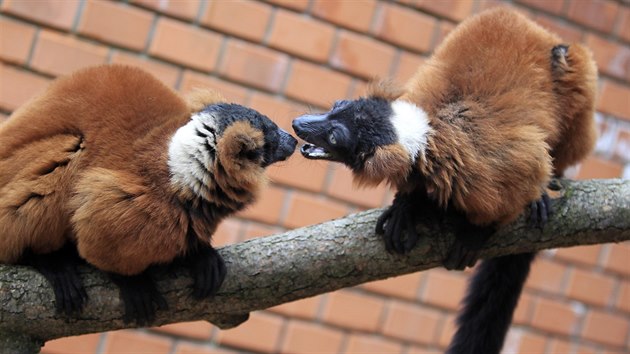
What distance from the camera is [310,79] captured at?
138 inches

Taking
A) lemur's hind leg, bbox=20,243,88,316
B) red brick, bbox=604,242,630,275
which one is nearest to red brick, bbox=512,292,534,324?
red brick, bbox=604,242,630,275

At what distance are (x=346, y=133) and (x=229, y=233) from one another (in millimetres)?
1237

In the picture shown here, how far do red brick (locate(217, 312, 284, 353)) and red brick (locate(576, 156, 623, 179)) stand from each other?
61.9 inches

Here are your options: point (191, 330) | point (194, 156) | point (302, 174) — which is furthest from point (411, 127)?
point (191, 330)

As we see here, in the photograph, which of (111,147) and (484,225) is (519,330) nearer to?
(484,225)

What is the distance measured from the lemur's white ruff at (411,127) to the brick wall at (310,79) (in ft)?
3.36

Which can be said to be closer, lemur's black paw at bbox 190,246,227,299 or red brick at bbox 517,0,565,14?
lemur's black paw at bbox 190,246,227,299

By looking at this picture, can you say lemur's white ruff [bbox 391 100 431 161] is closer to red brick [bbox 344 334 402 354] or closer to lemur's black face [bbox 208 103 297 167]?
lemur's black face [bbox 208 103 297 167]

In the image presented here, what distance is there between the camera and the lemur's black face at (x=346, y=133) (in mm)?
2322

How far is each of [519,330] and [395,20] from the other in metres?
1.52

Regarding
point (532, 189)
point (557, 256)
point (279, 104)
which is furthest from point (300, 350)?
point (532, 189)

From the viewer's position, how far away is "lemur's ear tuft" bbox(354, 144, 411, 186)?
2.29m

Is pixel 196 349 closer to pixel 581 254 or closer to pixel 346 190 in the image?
pixel 346 190

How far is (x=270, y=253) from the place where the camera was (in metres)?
2.28
